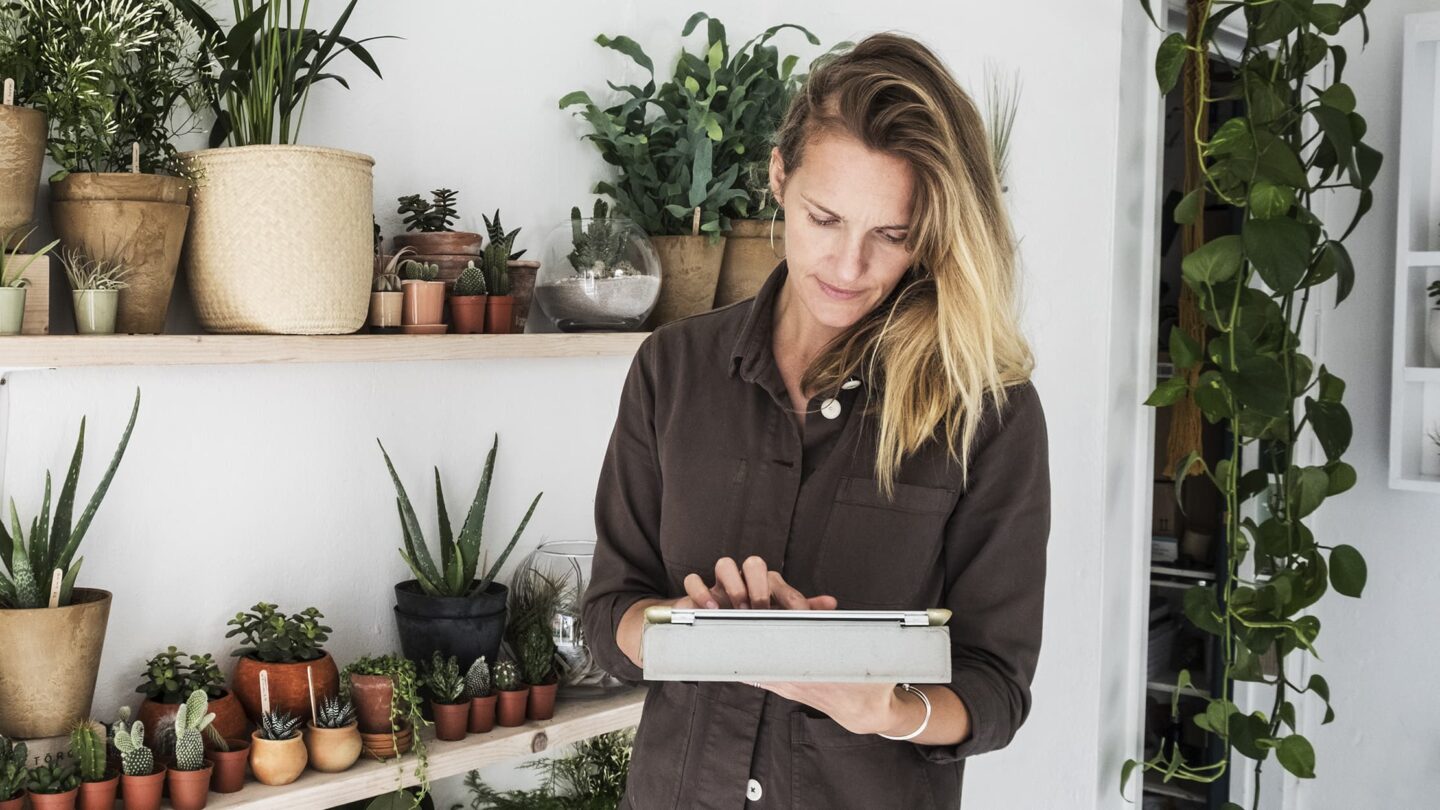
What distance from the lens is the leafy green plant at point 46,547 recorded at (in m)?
1.37

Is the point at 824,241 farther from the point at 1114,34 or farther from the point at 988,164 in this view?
the point at 1114,34

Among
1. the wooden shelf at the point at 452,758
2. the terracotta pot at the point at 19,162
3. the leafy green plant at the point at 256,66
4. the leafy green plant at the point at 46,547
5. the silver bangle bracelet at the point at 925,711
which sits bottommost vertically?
the wooden shelf at the point at 452,758

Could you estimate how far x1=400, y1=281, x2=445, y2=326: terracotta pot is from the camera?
161cm

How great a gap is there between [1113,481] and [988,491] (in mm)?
943

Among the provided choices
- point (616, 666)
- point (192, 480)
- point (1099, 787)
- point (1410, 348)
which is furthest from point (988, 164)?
point (1410, 348)

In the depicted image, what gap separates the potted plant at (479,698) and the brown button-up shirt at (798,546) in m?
0.44

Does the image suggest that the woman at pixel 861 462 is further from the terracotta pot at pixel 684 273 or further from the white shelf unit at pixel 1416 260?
the white shelf unit at pixel 1416 260

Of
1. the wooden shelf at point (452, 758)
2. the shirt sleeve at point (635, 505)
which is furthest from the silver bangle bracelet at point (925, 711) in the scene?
the wooden shelf at point (452, 758)

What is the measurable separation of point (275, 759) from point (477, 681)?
294 millimetres

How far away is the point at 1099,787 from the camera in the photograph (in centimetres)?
205

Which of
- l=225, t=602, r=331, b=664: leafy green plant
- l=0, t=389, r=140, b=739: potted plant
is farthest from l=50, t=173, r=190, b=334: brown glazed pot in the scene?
l=225, t=602, r=331, b=664: leafy green plant

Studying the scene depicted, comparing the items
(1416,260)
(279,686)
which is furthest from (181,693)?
(1416,260)

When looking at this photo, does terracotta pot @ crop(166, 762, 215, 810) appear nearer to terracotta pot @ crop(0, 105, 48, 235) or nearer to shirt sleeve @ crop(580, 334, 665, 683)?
→ shirt sleeve @ crop(580, 334, 665, 683)

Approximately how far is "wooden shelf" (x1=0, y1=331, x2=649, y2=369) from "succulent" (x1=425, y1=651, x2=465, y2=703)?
1.35ft
